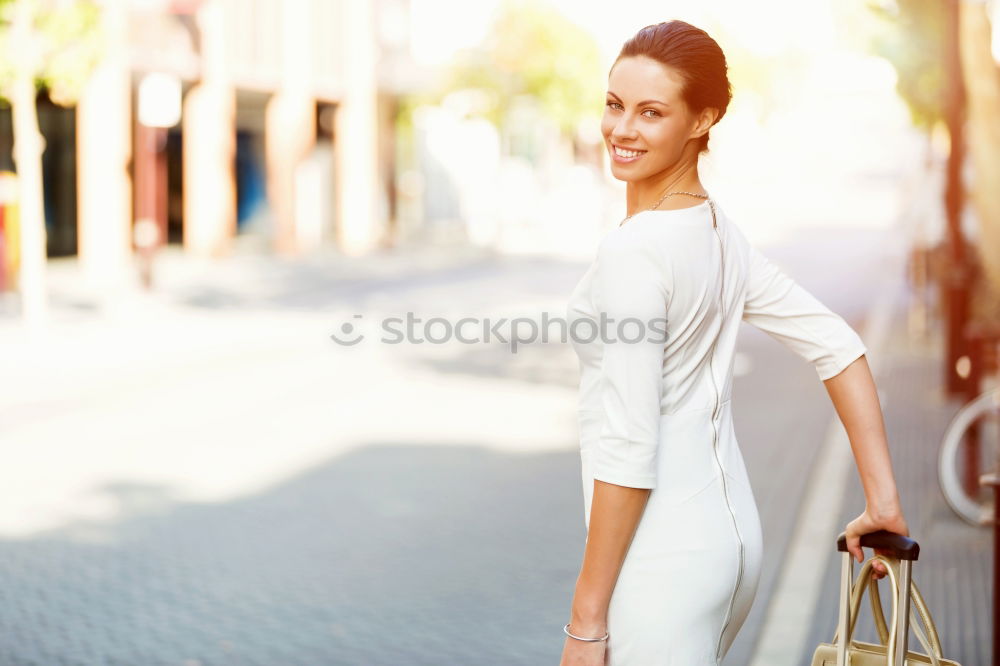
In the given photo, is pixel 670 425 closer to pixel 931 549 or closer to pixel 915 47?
pixel 931 549

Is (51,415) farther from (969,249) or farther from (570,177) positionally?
(570,177)

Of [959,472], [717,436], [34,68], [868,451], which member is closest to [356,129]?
[34,68]

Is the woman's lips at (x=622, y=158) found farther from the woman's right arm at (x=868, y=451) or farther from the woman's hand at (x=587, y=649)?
the woman's hand at (x=587, y=649)

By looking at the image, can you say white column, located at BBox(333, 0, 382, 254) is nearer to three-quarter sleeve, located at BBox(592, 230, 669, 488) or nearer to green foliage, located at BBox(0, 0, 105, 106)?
green foliage, located at BBox(0, 0, 105, 106)

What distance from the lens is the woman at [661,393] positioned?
1985mm

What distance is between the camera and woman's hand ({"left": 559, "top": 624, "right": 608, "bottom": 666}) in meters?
2.05

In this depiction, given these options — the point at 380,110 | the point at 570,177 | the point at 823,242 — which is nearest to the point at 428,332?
the point at 823,242

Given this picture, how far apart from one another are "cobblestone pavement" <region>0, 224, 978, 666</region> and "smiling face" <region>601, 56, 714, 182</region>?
295 centimetres

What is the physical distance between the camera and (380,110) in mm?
35375

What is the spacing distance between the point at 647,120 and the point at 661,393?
0.43 metres

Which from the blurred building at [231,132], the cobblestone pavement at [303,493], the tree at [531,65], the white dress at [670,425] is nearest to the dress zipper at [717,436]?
the white dress at [670,425]

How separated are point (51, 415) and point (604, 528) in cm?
870

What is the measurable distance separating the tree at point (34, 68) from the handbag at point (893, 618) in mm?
12639

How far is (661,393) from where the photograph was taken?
2031 mm
